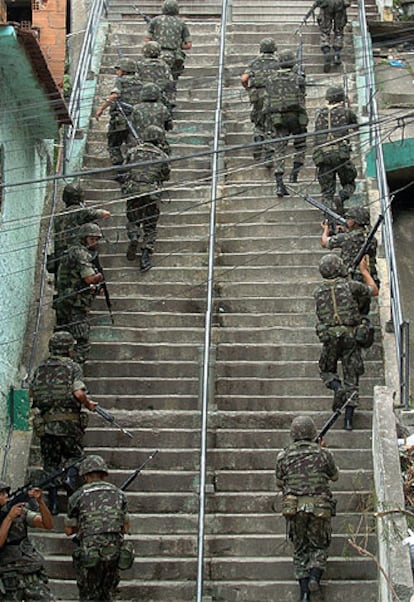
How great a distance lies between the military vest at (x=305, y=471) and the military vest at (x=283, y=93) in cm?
596

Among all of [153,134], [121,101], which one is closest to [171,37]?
[121,101]

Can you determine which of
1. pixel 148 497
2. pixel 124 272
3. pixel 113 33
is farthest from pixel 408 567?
pixel 113 33

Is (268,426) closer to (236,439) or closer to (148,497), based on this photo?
(236,439)

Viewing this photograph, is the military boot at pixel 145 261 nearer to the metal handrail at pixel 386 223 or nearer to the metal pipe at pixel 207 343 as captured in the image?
the metal pipe at pixel 207 343

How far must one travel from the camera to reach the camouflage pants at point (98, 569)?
40.1 feet

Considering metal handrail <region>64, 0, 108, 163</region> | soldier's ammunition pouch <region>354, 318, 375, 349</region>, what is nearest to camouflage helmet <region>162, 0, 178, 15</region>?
metal handrail <region>64, 0, 108, 163</region>

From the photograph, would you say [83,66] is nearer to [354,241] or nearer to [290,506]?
[354,241]

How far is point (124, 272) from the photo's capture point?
1662 cm

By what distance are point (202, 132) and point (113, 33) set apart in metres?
3.39

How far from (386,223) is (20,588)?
6.41m

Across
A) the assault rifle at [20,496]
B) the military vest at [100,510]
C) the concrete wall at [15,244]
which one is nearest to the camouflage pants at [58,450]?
the concrete wall at [15,244]

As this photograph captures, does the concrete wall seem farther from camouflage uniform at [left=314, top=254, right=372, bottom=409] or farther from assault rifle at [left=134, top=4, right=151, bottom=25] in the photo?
assault rifle at [left=134, top=4, right=151, bottom=25]

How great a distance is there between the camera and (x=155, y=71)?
1875 centimetres

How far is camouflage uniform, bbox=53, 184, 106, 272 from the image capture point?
15.8 m
